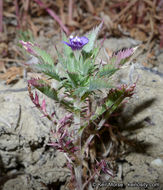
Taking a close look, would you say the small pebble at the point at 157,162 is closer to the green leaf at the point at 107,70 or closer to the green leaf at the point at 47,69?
the green leaf at the point at 107,70

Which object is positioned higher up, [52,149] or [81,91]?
[81,91]

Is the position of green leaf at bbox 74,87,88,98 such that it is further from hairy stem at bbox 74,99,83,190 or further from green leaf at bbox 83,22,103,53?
green leaf at bbox 83,22,103,53

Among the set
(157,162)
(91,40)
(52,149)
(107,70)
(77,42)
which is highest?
(91,40)

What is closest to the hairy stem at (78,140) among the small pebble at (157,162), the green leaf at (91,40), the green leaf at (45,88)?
the green leaf at (45,88)

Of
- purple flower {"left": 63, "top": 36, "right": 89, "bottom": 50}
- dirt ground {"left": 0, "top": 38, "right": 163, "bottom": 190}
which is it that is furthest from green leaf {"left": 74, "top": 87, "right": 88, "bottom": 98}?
dirt ground {"left": 0, "top": 38, "right": 163, "bottom": 190}

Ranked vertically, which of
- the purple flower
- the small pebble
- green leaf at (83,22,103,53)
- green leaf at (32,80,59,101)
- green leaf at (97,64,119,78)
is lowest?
the small pebble

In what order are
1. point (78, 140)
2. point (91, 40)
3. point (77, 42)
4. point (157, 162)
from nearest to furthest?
point (77, 42), point (91, 40), point (78, 140), point (157, 162)

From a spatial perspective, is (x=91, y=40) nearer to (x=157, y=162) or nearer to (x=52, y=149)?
(x=52, y=149)

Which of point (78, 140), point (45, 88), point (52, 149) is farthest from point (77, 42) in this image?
point (52, 149)

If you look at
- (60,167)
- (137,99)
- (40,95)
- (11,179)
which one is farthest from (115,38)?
(11,179)
